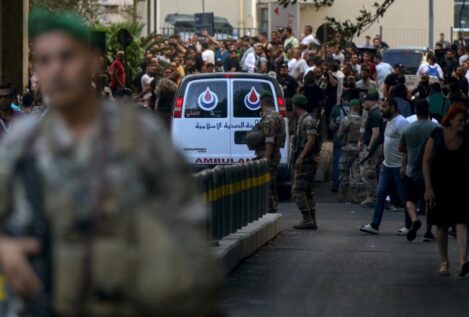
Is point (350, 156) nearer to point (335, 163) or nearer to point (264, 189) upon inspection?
point (335, 163)

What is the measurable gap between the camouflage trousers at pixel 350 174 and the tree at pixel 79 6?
1057 cm

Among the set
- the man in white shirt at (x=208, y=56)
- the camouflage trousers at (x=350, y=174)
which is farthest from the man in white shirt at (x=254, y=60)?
the camouflage trousers at (x=350, y=174)

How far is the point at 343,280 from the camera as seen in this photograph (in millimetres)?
13023

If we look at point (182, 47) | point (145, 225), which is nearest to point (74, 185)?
point (145, 225)

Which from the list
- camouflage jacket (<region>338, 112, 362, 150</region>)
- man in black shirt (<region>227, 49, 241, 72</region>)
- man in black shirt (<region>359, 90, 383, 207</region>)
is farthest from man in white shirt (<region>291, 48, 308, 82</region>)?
man in black shirt (<region>359, 90, 383, 207</region>)

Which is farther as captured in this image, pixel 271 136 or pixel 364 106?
pixel 364 106

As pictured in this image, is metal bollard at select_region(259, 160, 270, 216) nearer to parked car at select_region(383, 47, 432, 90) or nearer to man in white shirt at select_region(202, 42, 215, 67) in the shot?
man in white shirt at select_region(202, 42, 215, 67)

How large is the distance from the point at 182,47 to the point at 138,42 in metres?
2.90

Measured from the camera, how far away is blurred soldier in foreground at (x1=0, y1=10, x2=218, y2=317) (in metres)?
3.81

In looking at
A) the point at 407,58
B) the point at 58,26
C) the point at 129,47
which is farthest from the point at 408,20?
the point at 58,26

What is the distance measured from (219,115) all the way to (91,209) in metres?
18.4

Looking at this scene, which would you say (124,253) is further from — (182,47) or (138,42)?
(182,47)

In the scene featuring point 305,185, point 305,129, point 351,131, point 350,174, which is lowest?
point 350,174

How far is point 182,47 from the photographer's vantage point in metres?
39.2
